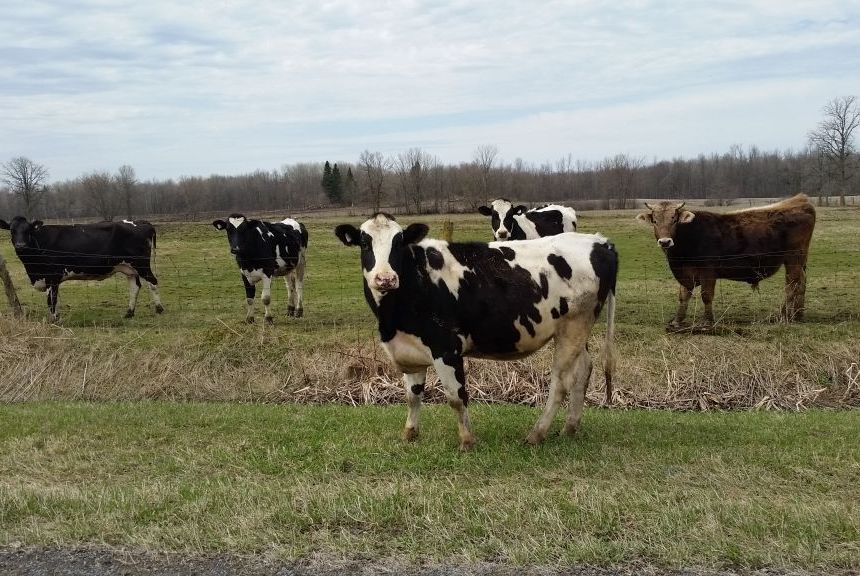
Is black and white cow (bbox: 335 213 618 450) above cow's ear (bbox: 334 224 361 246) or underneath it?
underneath

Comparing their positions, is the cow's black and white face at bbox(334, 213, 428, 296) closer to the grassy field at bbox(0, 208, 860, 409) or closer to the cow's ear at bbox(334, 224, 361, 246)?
the cow's ear at bbox(334, 224, 361, 246)

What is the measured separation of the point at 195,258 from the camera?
32.2 meters

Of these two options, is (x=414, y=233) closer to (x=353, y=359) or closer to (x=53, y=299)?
(x=353, y=359)

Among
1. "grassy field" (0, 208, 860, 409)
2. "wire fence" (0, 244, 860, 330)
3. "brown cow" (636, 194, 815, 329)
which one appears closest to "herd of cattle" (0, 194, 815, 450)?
"grassy field" (0, 208, 860, 409)

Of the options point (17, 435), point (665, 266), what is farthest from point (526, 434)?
point (665, 266)

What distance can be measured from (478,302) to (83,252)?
597 inches

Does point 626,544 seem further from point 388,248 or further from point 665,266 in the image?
point 665,266

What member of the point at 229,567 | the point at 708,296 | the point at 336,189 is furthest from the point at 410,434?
the point at 336,189

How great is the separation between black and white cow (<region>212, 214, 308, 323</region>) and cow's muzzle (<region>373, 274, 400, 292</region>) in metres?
10.4

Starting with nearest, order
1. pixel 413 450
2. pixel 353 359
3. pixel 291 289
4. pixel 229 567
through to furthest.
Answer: pixel 229 567 < pixel 413 450 < pixel 353 359 < pixel 291 289

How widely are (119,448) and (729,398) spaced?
9024mm

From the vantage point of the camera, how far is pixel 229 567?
15.3ft

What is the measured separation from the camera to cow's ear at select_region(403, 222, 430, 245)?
24.7 ft

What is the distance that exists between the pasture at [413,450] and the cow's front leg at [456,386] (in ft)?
0.81
